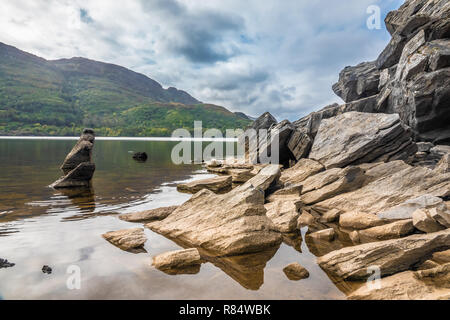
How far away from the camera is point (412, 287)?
726 cm

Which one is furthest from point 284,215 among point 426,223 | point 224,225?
point 426,223

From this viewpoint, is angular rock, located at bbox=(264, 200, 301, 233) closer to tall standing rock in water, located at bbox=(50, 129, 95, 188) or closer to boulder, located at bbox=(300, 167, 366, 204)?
boulder, located at bbox=(300, 167, 366, 204)

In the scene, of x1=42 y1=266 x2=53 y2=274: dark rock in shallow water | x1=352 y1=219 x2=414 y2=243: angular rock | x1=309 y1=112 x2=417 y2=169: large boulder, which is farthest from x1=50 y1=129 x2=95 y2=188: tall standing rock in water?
x1=352 y1=219 x2=414 y2=243: angular rock

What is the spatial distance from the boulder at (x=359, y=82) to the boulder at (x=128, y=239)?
50572 mm

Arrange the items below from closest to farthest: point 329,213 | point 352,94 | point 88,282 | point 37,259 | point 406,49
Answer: point 88,282 → point 37,259 → point 329,213 → point 406,49 → point 352,94

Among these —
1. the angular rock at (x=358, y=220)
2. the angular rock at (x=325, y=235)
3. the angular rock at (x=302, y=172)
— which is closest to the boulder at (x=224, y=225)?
the angular rock at (x=325, y=235)

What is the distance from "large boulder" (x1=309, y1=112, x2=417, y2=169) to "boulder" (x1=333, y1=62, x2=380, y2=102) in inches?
1146

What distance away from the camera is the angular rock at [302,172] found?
22.1 meters

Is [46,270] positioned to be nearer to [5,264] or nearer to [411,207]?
[5,264]

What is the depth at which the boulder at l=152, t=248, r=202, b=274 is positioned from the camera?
30.1 feet
